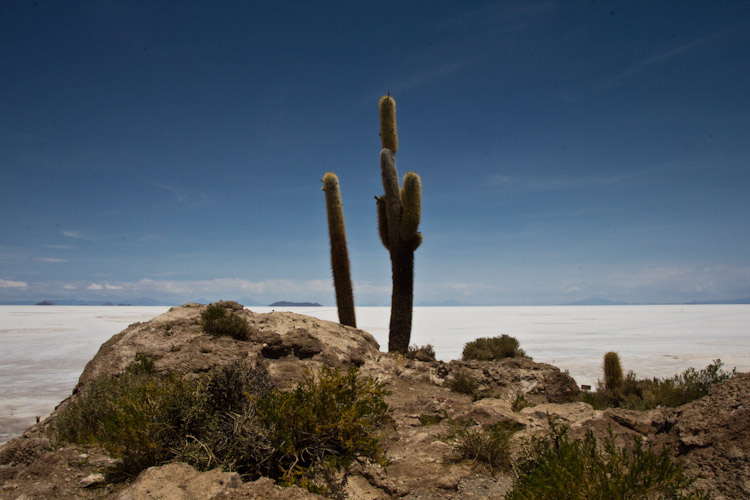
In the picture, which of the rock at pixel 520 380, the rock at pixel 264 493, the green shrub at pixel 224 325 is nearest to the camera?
the rock at pixel 264 493

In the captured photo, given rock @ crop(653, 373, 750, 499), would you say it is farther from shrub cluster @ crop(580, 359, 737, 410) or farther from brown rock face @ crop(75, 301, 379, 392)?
brown rock face @ crop(75, 301, 379, 392)

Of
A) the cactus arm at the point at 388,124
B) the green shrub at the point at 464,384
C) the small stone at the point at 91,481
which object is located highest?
the cactus arm at the point at 388,124

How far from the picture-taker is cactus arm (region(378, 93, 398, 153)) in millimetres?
15031

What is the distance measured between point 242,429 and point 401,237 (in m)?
10.3

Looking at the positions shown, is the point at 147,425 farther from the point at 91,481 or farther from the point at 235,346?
the point at 235,346

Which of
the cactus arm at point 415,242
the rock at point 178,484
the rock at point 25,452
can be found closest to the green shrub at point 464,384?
the cactus arm at point 415,242

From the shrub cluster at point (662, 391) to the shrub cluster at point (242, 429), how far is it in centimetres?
459

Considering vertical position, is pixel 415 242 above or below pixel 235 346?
above

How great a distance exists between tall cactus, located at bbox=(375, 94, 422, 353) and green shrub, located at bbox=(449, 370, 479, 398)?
13.4 feet

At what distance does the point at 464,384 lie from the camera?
9.36m

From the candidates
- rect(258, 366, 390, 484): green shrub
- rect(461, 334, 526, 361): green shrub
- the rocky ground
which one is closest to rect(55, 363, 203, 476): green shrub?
the rocky ground

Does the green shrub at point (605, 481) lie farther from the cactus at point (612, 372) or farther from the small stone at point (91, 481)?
the cactus at point (612, 372)

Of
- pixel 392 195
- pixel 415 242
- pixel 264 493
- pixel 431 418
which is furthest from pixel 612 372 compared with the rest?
pixel 264 493

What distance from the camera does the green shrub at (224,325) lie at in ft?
32.0
